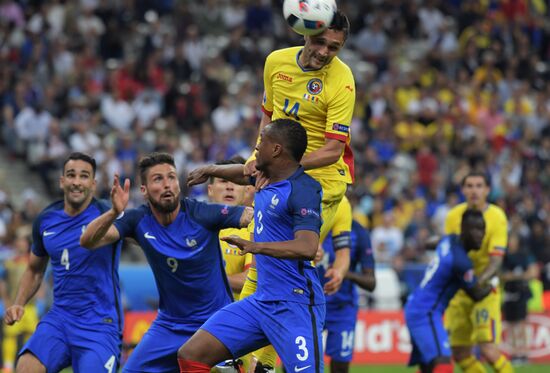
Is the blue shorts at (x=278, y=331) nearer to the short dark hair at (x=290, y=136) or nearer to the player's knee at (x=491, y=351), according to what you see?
the short dark hair at (x=290, y=136)

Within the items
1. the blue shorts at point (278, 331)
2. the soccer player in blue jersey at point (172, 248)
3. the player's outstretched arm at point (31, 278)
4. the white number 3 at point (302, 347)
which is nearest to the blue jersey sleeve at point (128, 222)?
the soccer player in blue jersey at point (172, 248)

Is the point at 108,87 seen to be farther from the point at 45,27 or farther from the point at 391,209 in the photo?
the point at 391,209

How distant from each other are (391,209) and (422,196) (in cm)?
136

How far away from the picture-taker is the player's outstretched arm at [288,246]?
8305mm

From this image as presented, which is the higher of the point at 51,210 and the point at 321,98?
the point at 321,98

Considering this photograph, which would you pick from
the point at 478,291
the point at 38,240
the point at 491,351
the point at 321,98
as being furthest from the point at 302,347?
the point at 491,351

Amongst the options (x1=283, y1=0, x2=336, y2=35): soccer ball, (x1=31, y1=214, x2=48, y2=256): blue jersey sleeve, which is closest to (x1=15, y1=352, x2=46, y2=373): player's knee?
(x1=31, y1=214, x2=48, y2=256): blue jersey sleeve

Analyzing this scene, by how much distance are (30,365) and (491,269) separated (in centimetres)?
601

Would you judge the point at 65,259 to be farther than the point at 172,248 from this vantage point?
Yes

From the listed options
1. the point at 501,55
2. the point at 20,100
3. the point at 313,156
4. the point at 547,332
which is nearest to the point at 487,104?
the point at 501,55

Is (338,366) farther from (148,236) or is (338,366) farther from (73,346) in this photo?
(148,236)

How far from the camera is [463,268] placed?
13406 mm

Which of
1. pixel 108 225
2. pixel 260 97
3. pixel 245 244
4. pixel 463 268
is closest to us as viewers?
pixel 245 244

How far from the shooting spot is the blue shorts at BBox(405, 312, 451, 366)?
13.3 meters
